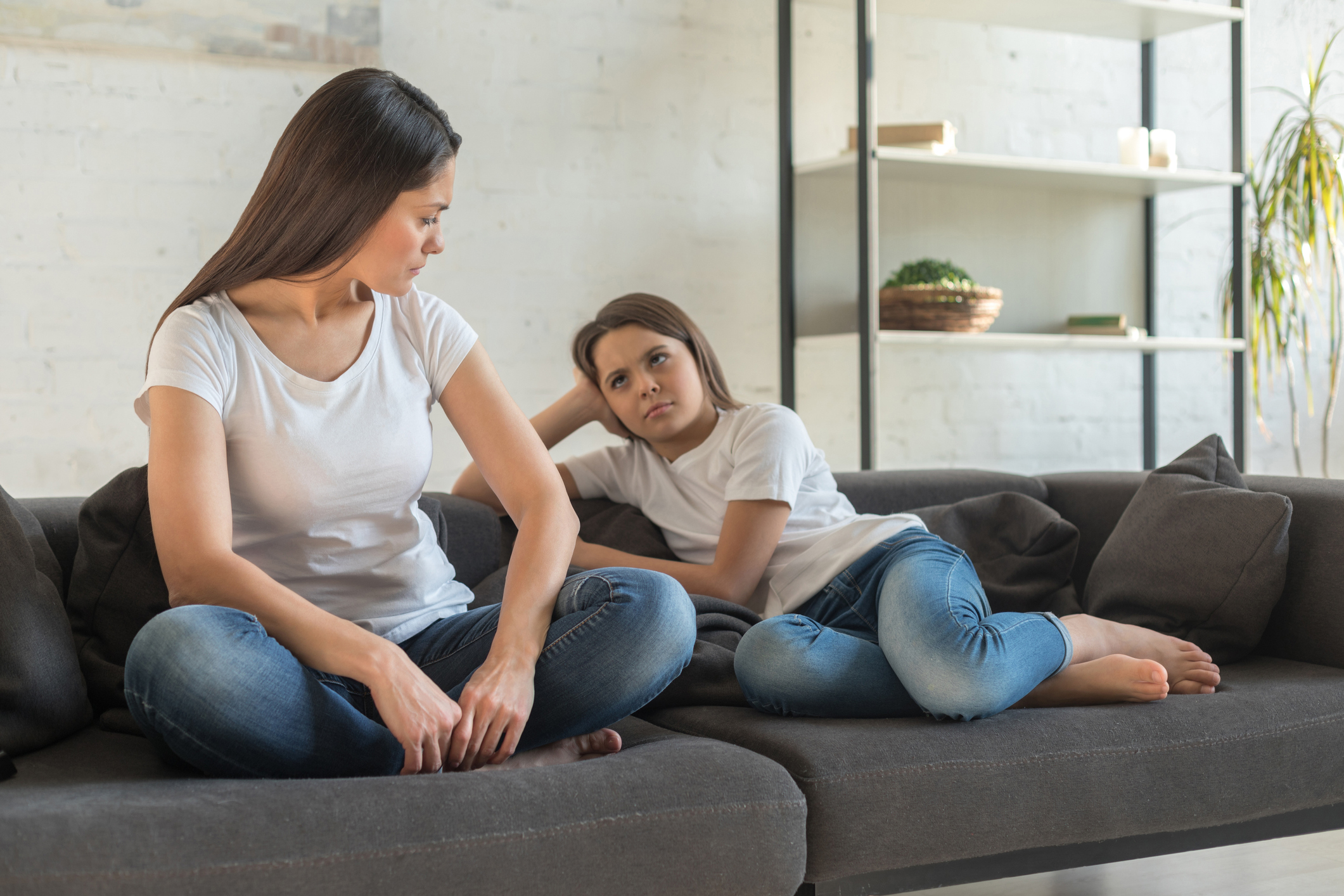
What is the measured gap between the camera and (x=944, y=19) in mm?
3170

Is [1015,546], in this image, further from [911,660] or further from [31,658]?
[31,658]

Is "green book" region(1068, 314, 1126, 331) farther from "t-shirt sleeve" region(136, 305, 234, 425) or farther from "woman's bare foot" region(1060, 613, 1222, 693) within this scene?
"t-shirt sleeve" region(136, 305, 234, 425)

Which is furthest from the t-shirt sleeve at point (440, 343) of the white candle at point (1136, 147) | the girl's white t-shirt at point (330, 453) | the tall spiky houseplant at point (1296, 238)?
the tall spiky houseplant at point (1296, 238)

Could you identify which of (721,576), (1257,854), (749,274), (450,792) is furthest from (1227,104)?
(450,792)

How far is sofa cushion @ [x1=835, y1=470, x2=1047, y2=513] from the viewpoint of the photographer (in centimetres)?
222

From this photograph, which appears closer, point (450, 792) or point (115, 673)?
point (450, 792)

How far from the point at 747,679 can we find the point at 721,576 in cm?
33

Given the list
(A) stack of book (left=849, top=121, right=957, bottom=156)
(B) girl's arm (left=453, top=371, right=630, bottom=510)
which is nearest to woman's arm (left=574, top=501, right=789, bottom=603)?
(B) girl's arm (left=453, top=371, right=630, bottom=510)

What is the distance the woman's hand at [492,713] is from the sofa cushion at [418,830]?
0.19 ft

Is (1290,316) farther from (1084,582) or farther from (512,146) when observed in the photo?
(512,146)

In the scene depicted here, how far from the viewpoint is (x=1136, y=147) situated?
3.07 metres

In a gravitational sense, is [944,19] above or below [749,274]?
above

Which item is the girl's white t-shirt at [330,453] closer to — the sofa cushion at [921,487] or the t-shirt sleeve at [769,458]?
the t-shirt sleeve at [769,458]

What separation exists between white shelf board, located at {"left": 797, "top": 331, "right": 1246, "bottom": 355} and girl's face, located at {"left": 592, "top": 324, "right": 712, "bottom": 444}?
91 centimetres
